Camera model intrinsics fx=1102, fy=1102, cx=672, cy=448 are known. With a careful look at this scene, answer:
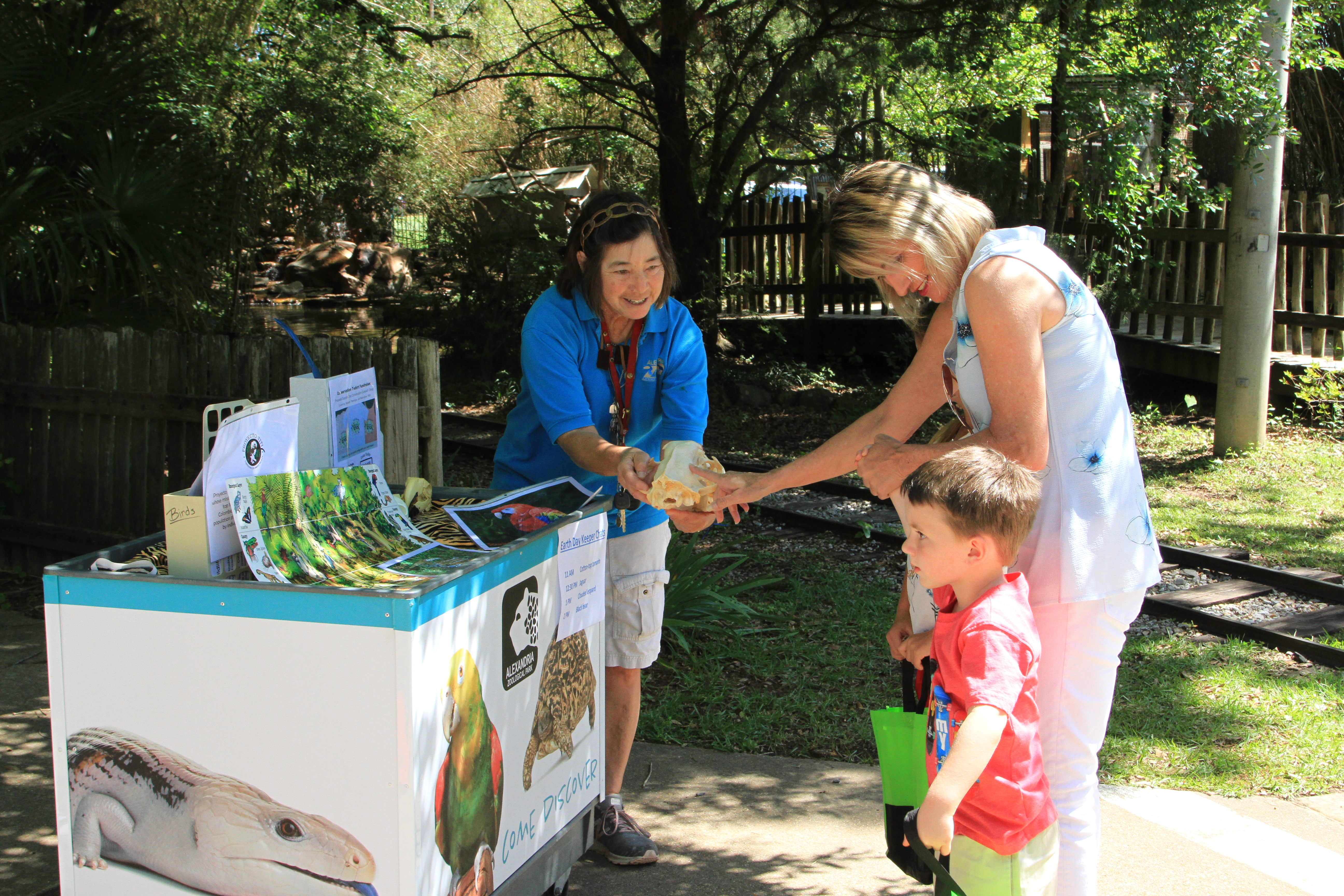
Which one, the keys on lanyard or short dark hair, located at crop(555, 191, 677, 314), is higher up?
short dark hair, located at crop(555, 191, 677, 314)

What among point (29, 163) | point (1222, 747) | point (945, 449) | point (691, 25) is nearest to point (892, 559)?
point (1222, 747)

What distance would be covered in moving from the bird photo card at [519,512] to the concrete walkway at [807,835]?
107cm

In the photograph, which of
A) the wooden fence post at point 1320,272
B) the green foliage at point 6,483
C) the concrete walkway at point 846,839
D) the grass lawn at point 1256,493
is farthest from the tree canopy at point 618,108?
the concrete walkway at point 846,839

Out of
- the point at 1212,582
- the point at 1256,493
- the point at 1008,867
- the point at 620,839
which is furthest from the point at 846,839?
the point at 1256,493

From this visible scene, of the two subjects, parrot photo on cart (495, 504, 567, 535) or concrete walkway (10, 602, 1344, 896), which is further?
concrete walkway (10, 602, 1344, 896)

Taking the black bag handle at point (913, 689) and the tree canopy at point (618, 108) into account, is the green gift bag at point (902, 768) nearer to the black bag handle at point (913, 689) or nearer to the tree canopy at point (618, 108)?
the black bag handle at point (913, 689)

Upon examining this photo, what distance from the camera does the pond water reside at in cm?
1778

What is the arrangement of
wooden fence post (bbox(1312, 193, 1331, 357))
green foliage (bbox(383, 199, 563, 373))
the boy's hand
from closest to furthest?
the boy's hand → wooden fence post (bbox(1312, 193, 1331, 357)) → green foliage (bbox(383, 199, 563, 373))

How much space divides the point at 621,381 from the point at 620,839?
1335mm

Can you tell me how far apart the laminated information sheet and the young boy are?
Result: 96 centimetres

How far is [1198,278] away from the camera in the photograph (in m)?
11.4

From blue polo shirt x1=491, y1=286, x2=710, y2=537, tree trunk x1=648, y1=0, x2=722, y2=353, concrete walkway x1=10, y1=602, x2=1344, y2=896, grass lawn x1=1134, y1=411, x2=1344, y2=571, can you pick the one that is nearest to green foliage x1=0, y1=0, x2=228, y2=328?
concrete walkway x1=10, y1=602, x2=1344, y2=896

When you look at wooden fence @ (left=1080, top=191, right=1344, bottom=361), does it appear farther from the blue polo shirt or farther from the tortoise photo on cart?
the tortoise photo on cart

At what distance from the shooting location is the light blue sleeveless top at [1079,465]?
90.7 inches
